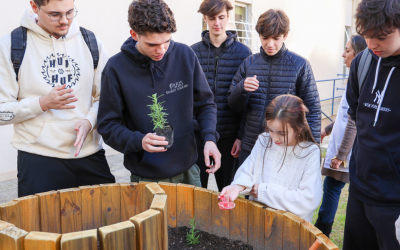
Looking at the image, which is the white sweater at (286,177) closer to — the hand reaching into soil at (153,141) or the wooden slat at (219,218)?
the wooden slat at (219,218)

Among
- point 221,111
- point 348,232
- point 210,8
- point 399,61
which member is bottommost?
point 348,232

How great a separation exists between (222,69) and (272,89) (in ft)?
1.86

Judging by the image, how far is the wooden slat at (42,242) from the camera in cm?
141

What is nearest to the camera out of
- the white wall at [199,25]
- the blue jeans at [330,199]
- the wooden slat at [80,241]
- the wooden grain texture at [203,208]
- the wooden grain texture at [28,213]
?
the wooden slat at [80,241]

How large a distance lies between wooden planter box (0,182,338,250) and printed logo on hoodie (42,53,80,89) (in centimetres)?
67

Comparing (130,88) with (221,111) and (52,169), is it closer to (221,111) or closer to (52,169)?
(52,169)

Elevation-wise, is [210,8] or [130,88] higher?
[210,8]

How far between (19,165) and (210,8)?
203 cm

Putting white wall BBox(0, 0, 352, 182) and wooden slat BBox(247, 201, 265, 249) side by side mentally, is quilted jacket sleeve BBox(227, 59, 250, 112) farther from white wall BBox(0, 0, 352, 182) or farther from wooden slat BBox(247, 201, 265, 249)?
white wall BBox(0, 0, 352, 182)

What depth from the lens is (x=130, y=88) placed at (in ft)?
7.25

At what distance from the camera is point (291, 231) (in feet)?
6.32

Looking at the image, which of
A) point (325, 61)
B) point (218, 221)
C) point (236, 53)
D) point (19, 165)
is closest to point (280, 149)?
point (218, 221)

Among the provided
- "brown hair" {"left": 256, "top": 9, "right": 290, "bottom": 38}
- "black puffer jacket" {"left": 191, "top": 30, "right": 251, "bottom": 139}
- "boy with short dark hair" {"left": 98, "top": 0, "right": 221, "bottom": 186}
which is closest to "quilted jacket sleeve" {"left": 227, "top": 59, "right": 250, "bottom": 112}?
"black puffer jacket" {"left": 191, "top": 30, "right": 251, "bottom": 139}

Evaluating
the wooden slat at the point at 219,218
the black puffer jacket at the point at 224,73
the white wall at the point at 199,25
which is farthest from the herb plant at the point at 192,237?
the white wall at the point at 199,25
